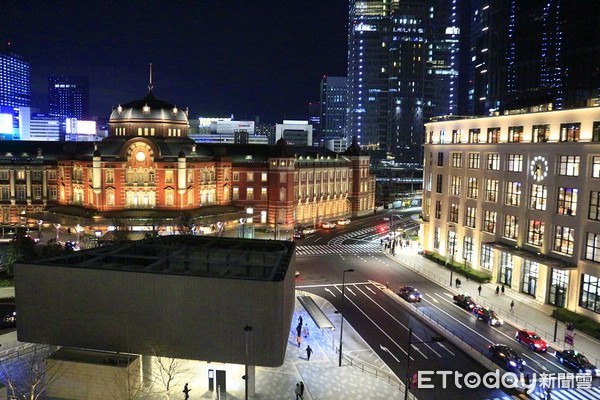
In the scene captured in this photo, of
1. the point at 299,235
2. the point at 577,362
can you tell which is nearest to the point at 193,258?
the point at 577,362

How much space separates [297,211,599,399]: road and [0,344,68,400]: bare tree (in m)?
23.8

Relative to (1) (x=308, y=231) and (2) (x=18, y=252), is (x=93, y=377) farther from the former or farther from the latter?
(1) (x=308, y=231)

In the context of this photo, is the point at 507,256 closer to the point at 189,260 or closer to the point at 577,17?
the point at 189,260

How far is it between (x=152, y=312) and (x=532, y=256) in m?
43.0

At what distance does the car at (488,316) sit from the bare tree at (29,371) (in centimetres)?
3668

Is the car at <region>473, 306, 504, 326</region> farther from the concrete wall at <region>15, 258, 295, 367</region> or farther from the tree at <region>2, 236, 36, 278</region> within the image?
the tree at <region>2, 236, 36, 278</region>

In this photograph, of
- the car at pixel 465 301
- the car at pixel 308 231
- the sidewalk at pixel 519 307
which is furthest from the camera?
the car at pixel 308 231

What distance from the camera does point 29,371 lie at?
109 ft

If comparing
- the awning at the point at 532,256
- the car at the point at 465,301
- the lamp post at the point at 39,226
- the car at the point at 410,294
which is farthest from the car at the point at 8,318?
the awning at the point at 532,256

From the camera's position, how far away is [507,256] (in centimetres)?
6244

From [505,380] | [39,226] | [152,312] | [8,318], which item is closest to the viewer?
[152,312]

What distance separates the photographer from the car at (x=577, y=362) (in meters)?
38.1

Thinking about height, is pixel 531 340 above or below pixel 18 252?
below

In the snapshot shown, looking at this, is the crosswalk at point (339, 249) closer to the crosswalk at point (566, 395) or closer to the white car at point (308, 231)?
the white car at point (308, 231)
